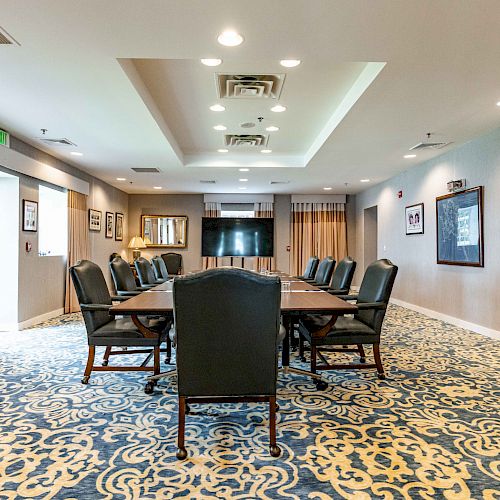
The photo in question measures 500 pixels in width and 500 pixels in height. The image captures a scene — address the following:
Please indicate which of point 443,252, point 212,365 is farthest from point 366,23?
point 443,252

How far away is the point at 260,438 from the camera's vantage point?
2.12m

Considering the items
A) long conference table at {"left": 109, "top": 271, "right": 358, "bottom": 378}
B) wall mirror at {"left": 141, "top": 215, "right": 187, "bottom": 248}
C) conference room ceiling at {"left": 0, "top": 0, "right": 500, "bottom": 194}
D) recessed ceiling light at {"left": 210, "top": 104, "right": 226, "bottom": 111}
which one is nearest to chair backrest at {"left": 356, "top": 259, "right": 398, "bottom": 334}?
long conference table at {"left": 109, "top": 271, "right": 358, "bottom": 378}

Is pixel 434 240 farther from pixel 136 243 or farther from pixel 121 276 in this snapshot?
pixel 136 243

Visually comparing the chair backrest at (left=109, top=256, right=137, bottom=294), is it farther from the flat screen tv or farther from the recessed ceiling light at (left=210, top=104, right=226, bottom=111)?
the flat screen tv

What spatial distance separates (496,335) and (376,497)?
3.78 metres

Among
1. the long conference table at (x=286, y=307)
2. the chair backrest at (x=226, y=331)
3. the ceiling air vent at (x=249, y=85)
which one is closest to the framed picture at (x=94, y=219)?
the ceiling air vent at (x=249, y=85)

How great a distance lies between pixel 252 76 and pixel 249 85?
0.33ft

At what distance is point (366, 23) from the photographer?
233 cm

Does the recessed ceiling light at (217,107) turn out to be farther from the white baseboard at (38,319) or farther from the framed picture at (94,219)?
the framed picture at (94,219)

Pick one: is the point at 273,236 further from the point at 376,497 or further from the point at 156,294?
the point at 376,497

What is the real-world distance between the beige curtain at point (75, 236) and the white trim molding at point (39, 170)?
0.17 metres

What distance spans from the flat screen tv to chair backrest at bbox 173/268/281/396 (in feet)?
24.9

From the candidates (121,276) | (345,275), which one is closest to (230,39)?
(121,276)

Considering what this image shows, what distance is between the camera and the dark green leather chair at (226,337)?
6.16 feet
